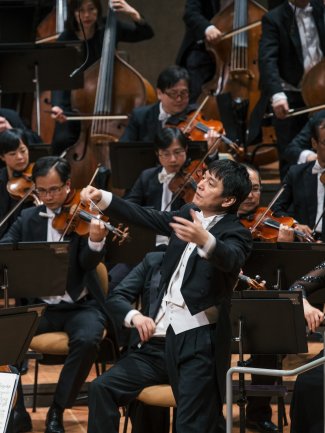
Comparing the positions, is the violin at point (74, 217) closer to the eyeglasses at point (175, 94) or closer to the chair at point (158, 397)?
the chair at point (158, 397)

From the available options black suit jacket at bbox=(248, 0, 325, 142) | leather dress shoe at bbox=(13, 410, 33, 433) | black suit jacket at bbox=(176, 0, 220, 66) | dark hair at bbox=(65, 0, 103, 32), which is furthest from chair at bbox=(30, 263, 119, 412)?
black suit jacket at bbox=(176, 0, 220, 66)

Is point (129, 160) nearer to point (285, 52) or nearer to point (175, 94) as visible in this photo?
point (175, 94)

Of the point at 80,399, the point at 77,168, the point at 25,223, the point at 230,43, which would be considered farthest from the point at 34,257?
the point at 230,43

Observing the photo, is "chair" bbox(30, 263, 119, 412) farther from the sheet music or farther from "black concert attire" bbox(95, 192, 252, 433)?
the sheet music

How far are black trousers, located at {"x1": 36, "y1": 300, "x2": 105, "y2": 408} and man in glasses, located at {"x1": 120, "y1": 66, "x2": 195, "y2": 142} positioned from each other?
1.27 m

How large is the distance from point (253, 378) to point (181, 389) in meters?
1.03

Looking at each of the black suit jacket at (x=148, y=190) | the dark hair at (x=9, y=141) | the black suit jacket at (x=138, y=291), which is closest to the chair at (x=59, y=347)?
the black suit jacket at (x=138, y=291)

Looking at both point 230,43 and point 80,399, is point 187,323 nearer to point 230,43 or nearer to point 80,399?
point 80,399

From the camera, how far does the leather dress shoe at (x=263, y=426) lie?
15.0ft

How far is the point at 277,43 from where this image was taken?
6004mm

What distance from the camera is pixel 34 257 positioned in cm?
436

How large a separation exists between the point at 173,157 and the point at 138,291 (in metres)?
1.09

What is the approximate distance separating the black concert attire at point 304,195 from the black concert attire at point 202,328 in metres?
1.49

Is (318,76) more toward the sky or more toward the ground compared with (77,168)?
more toward the sky
